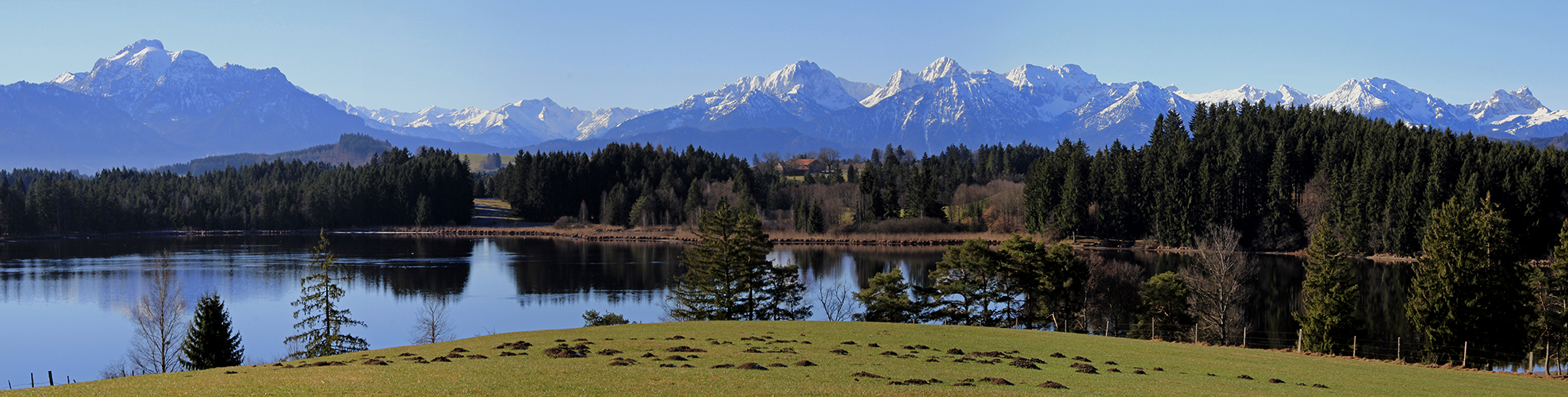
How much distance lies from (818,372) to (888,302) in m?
25.5

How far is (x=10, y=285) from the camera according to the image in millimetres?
75312

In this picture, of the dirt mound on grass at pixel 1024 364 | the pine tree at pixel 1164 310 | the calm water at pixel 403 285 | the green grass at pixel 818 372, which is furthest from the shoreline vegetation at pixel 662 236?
the dirt mound on grass at pixel 1024 364

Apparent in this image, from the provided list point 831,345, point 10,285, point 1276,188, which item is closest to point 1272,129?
point 1276,188

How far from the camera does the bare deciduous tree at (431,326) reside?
5118 cm

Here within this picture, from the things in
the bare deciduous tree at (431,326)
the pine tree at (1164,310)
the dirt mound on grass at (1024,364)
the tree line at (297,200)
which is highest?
the tree line at (297,200)

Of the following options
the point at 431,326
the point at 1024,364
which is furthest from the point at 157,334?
the point at 1024,364

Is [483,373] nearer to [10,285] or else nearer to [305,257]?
[10,285]

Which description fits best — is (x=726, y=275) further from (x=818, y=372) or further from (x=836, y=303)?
(x=818, y=372)

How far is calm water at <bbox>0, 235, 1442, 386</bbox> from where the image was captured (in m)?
52.1

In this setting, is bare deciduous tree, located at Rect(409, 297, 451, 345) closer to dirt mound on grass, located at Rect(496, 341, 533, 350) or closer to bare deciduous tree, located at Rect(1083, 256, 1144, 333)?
dirt mound on grass, located at Rect(496, 341, 533, 350)

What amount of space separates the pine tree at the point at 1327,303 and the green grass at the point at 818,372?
387 inches

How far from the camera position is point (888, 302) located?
4856 centimetres

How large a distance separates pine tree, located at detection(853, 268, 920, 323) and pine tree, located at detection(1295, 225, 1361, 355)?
18124 millimetres

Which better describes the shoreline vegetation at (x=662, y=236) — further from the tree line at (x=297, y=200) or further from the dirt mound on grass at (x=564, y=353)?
the dirt mound on grass at (x=564, y=353)
